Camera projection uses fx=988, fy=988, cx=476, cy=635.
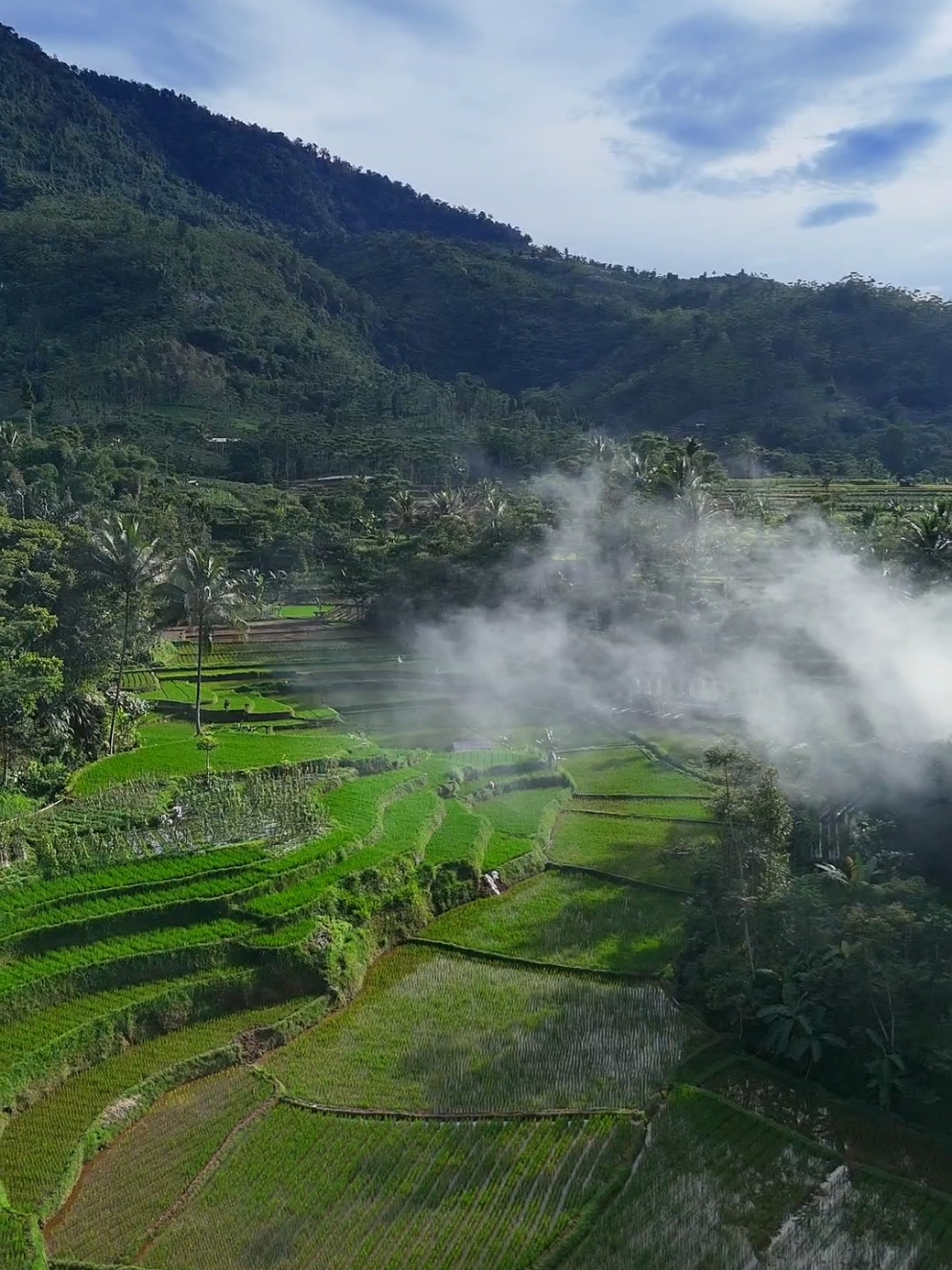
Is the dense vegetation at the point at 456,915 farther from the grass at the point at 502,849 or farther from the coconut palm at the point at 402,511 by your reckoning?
the coconut palm at the point at 402,511

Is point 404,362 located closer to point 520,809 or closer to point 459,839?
point 520,809

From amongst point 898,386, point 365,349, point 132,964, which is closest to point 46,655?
point 132,964

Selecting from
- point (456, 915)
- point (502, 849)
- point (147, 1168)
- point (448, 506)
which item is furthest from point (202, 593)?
point (448, 506)

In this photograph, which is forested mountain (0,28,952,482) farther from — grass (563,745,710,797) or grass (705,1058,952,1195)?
grass (705,1058,952,1195)

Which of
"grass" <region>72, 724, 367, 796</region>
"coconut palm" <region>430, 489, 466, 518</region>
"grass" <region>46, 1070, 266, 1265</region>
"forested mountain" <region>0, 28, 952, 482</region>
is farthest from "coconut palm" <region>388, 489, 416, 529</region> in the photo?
"grass" <region>46, 1070, 266, 1265</region>

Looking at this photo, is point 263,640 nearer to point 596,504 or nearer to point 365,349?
point 596,504
